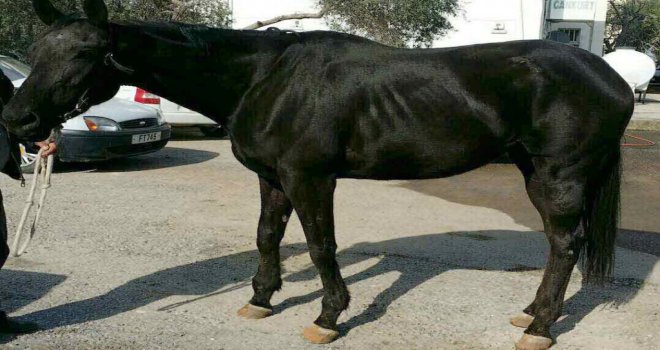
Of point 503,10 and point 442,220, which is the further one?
point 503,10

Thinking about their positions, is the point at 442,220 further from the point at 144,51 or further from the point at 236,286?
the point at 144,51

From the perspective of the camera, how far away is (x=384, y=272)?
5.89m

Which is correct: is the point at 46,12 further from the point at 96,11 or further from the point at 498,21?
the point at 498,21

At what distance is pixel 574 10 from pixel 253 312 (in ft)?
114

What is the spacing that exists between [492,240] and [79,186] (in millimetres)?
5534

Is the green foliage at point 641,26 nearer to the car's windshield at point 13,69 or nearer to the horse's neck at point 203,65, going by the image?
the car's windshield at point 13,69

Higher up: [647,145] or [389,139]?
[389,139]

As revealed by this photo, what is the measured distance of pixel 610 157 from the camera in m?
4.63

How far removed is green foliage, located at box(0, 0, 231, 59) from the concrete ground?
455 inches

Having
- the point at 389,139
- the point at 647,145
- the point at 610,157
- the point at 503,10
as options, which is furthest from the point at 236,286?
the point at 503,10

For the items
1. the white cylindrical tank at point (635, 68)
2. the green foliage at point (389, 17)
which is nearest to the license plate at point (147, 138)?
the green foliage at point (389, 17)

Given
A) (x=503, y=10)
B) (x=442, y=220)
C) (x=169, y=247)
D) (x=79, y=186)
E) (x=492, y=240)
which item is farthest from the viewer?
(x=503, y=10)

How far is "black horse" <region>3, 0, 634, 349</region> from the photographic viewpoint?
426cm

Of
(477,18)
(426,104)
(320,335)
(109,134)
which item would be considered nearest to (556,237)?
(426,104)
